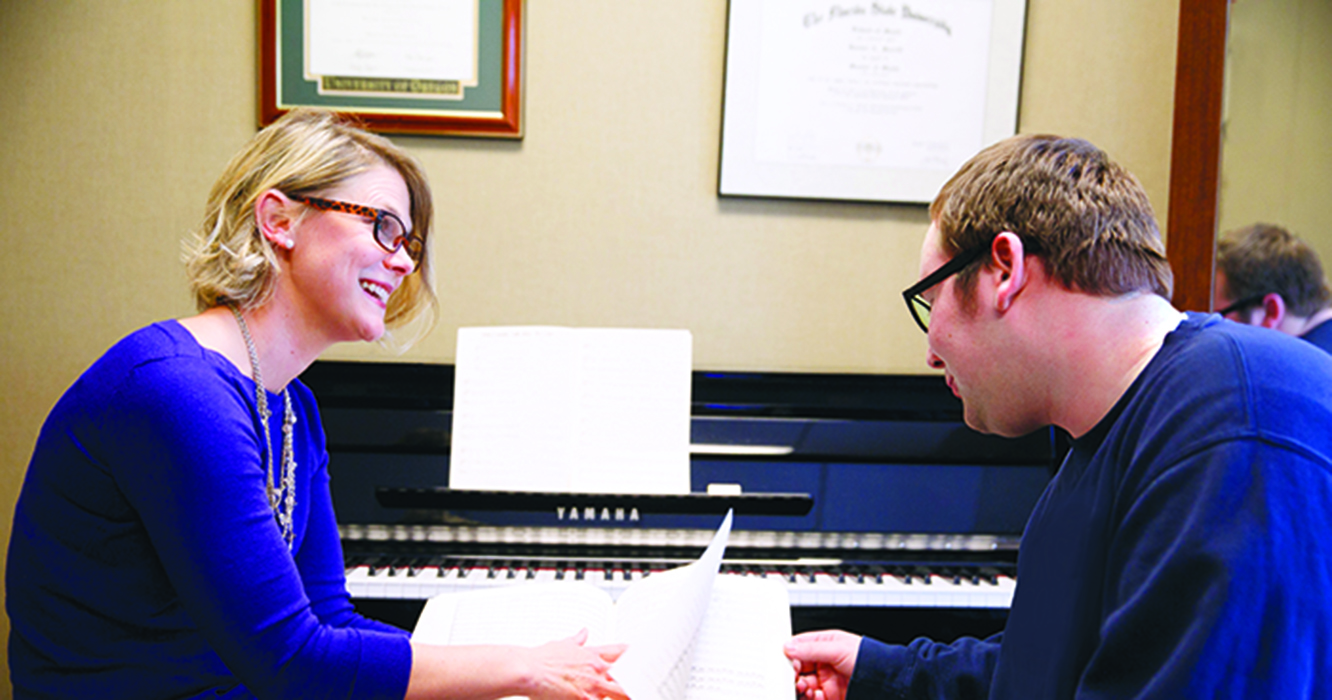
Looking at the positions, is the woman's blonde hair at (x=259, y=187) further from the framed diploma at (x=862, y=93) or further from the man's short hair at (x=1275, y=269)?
the man's short hair at (x=1275, y=269)

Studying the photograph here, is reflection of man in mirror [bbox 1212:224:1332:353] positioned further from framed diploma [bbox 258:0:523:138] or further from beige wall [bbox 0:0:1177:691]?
framed diploma [bbox 258:0:523:138]

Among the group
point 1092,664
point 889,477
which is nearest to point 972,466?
point 889,477

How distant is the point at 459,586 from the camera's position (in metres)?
1.51

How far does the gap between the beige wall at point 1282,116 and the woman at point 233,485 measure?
211 centimetres

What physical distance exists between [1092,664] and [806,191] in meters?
1.57

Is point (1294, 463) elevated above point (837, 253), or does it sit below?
below

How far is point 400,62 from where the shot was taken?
2.00 meters

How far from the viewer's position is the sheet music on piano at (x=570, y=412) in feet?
5.16

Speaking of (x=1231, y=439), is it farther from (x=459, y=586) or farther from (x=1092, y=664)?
(x=459, y=586)

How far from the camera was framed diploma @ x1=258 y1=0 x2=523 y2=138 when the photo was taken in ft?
6.50

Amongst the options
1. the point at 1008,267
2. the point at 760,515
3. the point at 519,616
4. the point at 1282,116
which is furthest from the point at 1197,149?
the point at 519,616

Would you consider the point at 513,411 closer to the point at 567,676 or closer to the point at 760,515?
the point at 760,515

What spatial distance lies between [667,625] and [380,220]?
0.70 meters

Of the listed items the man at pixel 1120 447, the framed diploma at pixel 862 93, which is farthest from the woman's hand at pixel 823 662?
the framed diploma at pixel 862 93
